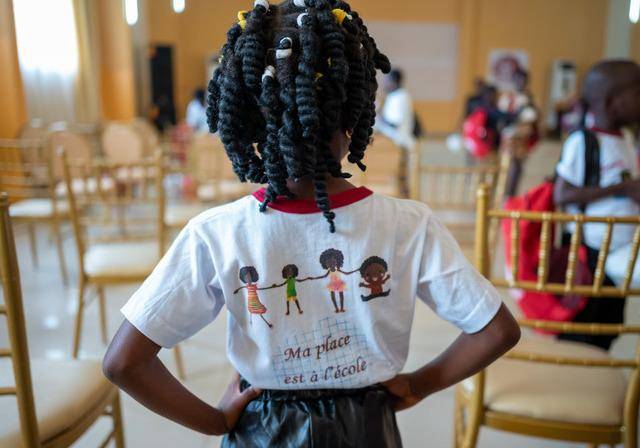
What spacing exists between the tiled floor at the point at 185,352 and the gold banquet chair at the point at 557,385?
0.36m

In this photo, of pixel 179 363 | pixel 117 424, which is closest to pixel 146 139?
pixel 179 363

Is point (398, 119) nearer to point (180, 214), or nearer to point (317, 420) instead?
point (180, 214)

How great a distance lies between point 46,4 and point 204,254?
216 inches

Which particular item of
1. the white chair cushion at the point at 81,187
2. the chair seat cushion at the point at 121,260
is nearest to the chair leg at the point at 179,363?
the chair seat cushion at the point at 121,260

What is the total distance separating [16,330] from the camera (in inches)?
38.4

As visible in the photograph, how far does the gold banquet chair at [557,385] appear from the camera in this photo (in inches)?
43.6

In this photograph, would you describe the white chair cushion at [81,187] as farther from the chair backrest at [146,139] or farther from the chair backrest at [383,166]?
the chair backrest at [383,166]

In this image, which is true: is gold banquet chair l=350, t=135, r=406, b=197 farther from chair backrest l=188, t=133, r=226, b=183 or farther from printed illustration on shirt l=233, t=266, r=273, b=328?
printed illustration on shirt l=233, t=266, r=273, b=328

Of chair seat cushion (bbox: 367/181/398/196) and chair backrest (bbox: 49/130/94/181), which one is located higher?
chair backrest (bbox: 49/130/94/181)

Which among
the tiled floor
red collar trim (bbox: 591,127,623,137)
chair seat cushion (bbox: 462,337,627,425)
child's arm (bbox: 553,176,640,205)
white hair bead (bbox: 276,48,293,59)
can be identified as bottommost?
the tiled floor

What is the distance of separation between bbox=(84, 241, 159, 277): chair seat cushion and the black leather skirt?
1.38m

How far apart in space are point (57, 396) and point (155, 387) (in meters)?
0.55

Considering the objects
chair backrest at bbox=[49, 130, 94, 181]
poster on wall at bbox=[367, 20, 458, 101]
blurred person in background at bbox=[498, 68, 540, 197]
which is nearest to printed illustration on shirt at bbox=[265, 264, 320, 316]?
blurred person in background at bbox=[498, 68, 540, 197]

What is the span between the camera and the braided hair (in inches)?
26.2
